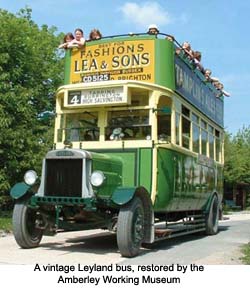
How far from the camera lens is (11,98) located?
66.3 ft

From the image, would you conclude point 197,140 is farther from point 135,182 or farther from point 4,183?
point 4,183

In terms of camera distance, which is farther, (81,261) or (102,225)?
(102,225)

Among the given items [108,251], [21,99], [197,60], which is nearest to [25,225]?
[108,251]

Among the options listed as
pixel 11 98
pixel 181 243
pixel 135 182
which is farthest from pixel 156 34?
pixel 11 98

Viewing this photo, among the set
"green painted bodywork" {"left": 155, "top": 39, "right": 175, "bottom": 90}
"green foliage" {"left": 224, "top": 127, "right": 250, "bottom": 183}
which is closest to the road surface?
"green painted bodywork" {"left": 155, "top": 39, "right": 175, "bottom": 90}

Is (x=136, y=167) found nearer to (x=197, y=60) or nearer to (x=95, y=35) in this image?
(x=95, y=35)

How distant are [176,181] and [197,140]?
7.91ft

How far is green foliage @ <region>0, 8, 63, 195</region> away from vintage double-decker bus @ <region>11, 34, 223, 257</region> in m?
6.48

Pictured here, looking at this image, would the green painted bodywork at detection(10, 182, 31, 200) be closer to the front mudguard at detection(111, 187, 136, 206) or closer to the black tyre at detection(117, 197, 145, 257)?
the front mudguard at detection(111, 187, 136, 206)

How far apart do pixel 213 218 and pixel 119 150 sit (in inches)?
230

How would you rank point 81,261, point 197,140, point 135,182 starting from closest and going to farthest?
1. point 81,261
2. point 135,182
3. point 197,140

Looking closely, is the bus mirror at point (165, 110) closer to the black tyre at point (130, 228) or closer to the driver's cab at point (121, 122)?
the driver's cab at point (121, 122)

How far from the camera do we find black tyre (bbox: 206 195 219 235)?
16000 millimetres

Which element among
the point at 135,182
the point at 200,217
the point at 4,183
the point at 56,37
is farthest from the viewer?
the point at 56,37
